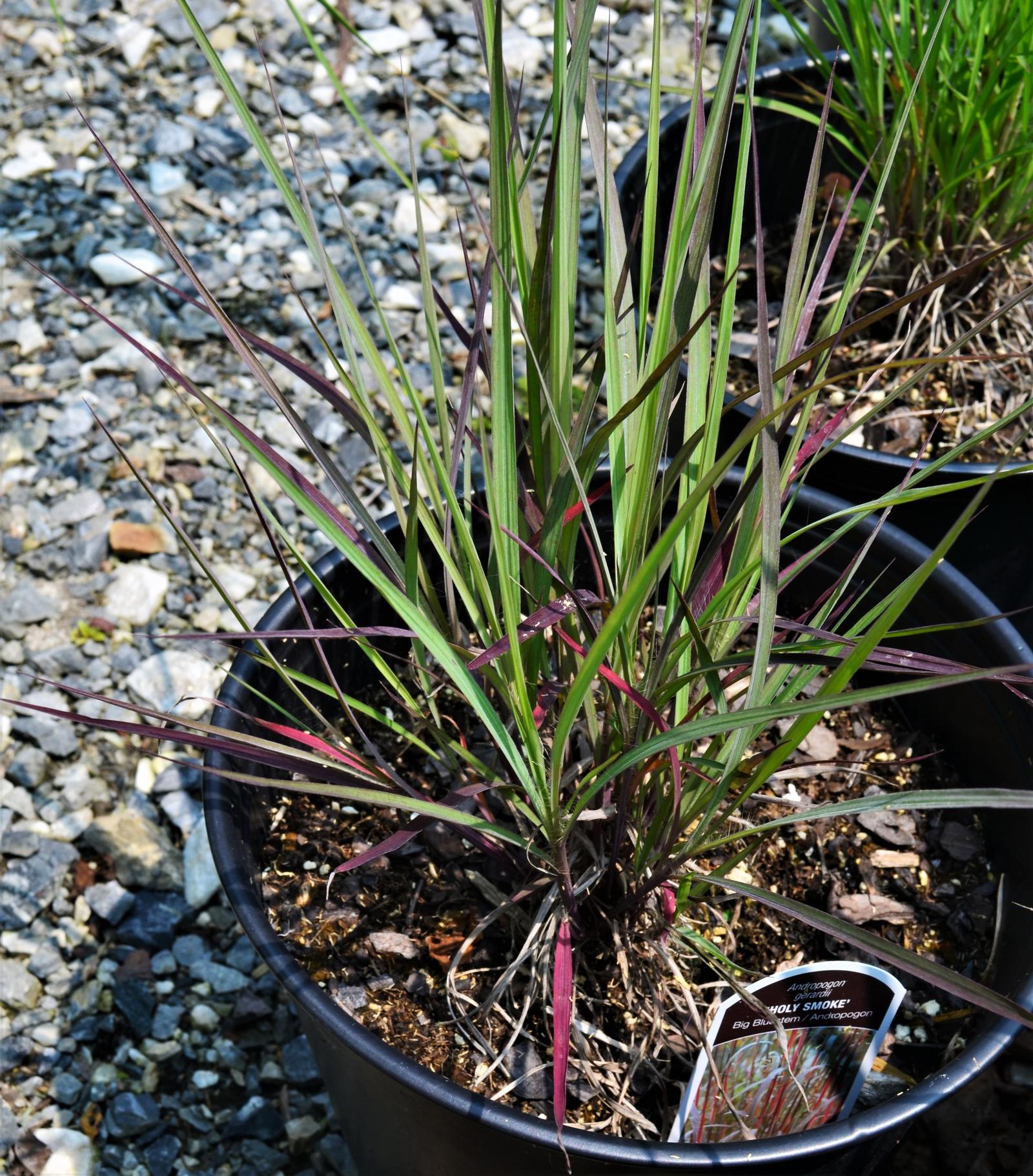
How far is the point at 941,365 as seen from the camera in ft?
4.57

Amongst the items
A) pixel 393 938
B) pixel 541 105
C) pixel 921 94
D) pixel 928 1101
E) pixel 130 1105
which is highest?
pixel 921 94

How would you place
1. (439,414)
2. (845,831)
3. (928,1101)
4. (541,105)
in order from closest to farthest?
1. (928,1101)
2. (439,414)
3. (845,831)
4. (541,105)

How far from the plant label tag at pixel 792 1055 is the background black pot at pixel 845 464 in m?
0.46

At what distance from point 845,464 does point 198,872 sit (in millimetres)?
810

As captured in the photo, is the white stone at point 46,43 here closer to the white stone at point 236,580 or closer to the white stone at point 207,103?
the white stone at point 207,103

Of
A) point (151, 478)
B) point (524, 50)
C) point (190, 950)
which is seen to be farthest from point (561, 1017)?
point (524, 50)

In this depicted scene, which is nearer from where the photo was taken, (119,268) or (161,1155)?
(161,1155)

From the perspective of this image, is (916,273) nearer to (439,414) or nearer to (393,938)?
(439,414)

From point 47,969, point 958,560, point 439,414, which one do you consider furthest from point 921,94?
point 47,969

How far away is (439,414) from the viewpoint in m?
0.82

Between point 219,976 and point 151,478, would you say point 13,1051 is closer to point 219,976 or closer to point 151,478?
point 219,976

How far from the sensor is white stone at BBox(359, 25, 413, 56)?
86.6 inches

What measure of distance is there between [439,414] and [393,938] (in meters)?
0.41

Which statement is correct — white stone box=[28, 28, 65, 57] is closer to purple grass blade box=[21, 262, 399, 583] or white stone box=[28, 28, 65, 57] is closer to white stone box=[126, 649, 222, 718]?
white stone box=[126, 649, 222, 718]
